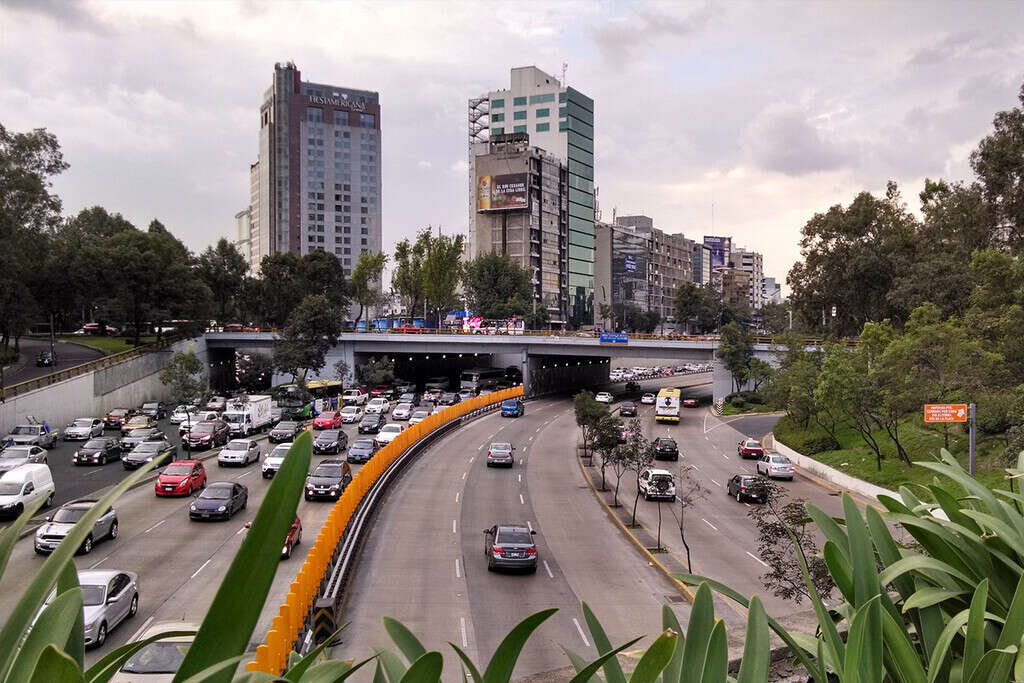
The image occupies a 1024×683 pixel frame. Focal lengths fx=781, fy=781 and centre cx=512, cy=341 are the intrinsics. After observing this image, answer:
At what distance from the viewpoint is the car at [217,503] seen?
27.2 m

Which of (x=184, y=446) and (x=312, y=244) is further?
(x=312, y=244)

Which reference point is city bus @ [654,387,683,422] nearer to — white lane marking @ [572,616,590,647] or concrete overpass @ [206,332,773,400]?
concrete overpass @ [206,332,773,400]

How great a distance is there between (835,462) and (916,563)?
3787cm

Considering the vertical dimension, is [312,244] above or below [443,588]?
above

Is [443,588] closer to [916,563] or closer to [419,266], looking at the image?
[916,563]

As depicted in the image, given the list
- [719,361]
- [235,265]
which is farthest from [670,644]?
[235,265]

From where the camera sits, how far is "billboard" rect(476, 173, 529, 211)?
428ft

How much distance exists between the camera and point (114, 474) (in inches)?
1425

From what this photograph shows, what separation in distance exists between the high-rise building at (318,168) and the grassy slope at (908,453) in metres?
138

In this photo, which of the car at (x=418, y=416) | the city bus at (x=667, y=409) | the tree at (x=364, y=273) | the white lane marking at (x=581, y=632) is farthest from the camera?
the tree at (x=364, y=273)

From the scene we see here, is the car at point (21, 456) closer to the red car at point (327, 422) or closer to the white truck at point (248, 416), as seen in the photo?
the white truck at point (248, 416)

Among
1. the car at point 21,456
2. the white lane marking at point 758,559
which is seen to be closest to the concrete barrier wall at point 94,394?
the car at point 21,456

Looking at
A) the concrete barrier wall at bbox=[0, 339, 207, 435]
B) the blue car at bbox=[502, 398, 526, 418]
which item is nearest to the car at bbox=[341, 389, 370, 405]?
the blue car at bbox=[502, 398, 526, 418]

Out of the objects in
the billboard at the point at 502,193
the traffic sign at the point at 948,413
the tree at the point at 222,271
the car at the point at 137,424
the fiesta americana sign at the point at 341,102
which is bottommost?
the car at the point at 137,424
